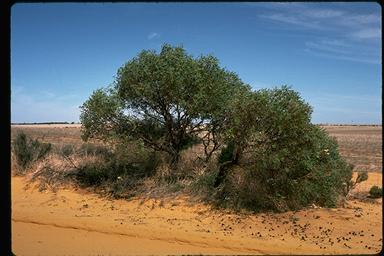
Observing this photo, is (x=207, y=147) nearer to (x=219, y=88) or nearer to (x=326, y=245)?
(x=219, y=88)

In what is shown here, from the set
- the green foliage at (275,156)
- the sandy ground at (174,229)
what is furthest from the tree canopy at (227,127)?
the sandy ground at (174,229)

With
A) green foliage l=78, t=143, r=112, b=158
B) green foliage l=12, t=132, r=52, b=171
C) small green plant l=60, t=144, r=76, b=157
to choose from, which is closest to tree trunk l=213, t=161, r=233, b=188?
green foliage l=78, t=143, r=112, b=158

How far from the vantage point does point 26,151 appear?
615 inches

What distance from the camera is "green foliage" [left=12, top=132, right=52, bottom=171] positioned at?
15.1m

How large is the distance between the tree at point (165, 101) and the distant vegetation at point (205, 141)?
3 cm

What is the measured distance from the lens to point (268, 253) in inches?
306

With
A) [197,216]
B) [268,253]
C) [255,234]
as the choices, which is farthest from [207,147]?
[268,253]

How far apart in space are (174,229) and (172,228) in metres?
0.11

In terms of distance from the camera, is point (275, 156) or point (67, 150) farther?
point (67, 150)

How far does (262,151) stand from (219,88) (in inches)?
113

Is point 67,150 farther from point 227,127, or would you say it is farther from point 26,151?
point 227,127

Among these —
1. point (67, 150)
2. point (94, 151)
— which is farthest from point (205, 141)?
point (67, 150)

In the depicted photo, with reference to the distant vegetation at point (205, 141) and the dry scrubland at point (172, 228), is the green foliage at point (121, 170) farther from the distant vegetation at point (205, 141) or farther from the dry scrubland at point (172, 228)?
the dry scrubland at point (172, 228)

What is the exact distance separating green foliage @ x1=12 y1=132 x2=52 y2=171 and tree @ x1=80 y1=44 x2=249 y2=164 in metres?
2.55
